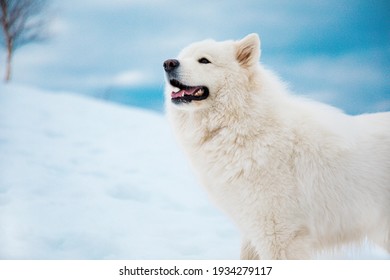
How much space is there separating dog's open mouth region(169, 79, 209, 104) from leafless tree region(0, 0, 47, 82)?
3.62 feet

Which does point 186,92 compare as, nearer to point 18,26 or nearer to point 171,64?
point 171,64

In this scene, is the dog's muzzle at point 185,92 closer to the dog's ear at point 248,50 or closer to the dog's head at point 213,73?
the dog's head at point 213,73

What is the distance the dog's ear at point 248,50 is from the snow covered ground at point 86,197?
3.53 ft

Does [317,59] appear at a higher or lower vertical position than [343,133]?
higher

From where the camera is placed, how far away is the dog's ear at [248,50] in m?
2.08

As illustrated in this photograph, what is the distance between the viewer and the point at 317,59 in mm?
2545

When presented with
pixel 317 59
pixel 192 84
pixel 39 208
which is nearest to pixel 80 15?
pixel 192 84

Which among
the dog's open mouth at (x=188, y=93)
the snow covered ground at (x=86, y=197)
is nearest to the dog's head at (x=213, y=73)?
the dog's open mouth at (x=188, y=93)

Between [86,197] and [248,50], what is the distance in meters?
1.46

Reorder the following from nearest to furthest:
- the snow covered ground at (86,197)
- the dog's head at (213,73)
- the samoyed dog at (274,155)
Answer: the samoyed dog at (274,155) < the dog's head at (213,73) < the snow covered ground at (86,197)

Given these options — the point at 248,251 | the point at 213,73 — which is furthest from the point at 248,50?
the point at 248,251

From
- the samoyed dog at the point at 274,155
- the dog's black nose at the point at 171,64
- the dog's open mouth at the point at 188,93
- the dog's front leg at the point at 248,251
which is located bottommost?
the dog's front leg at the point at 248,251

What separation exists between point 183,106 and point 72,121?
196 centimetres
